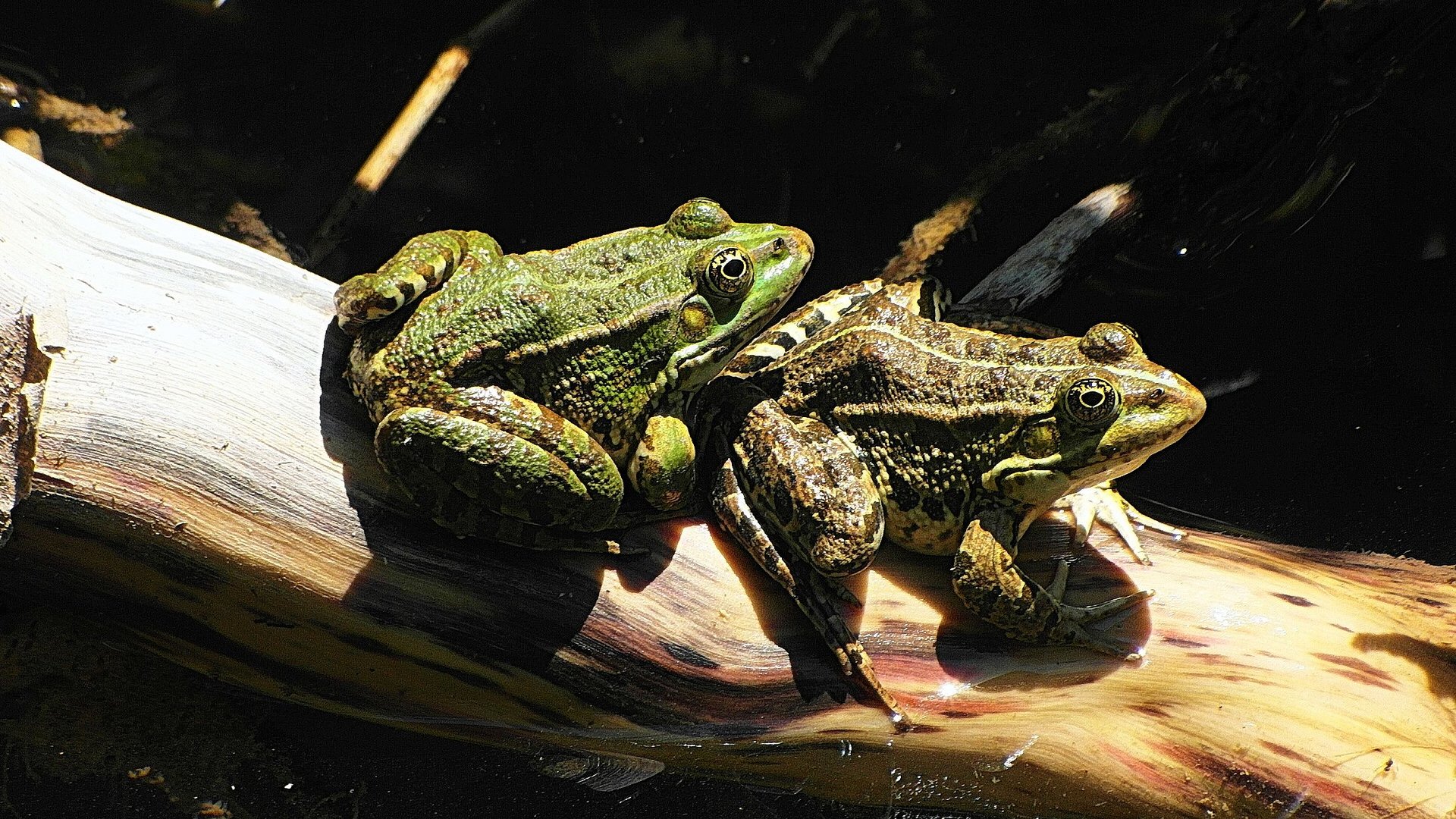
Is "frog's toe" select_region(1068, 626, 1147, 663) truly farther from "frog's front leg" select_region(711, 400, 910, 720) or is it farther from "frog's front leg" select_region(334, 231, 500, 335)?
"frog's front leg" select_region(334, 231, 500, 335)

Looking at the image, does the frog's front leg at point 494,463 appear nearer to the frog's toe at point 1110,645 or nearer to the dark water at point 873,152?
the frog's toe at point 1110,645

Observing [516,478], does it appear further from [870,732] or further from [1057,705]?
[1057,705]

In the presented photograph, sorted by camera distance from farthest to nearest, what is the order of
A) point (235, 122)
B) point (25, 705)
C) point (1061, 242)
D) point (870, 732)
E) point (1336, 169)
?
point (235, 122) → point (1336, 169) → point (1061, 242) → point (25, 705) → point (870, 732)

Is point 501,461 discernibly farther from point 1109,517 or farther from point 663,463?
point 1109,517

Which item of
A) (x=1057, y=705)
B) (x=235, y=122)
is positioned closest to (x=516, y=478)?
(x=1057, y=705)

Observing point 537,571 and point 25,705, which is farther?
point 25,705

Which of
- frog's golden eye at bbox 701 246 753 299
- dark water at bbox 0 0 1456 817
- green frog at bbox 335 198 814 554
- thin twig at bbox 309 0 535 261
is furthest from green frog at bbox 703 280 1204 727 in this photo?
thin twig at bbox 309 0 535 261

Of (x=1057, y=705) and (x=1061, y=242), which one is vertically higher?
(x=1061, y=242)
